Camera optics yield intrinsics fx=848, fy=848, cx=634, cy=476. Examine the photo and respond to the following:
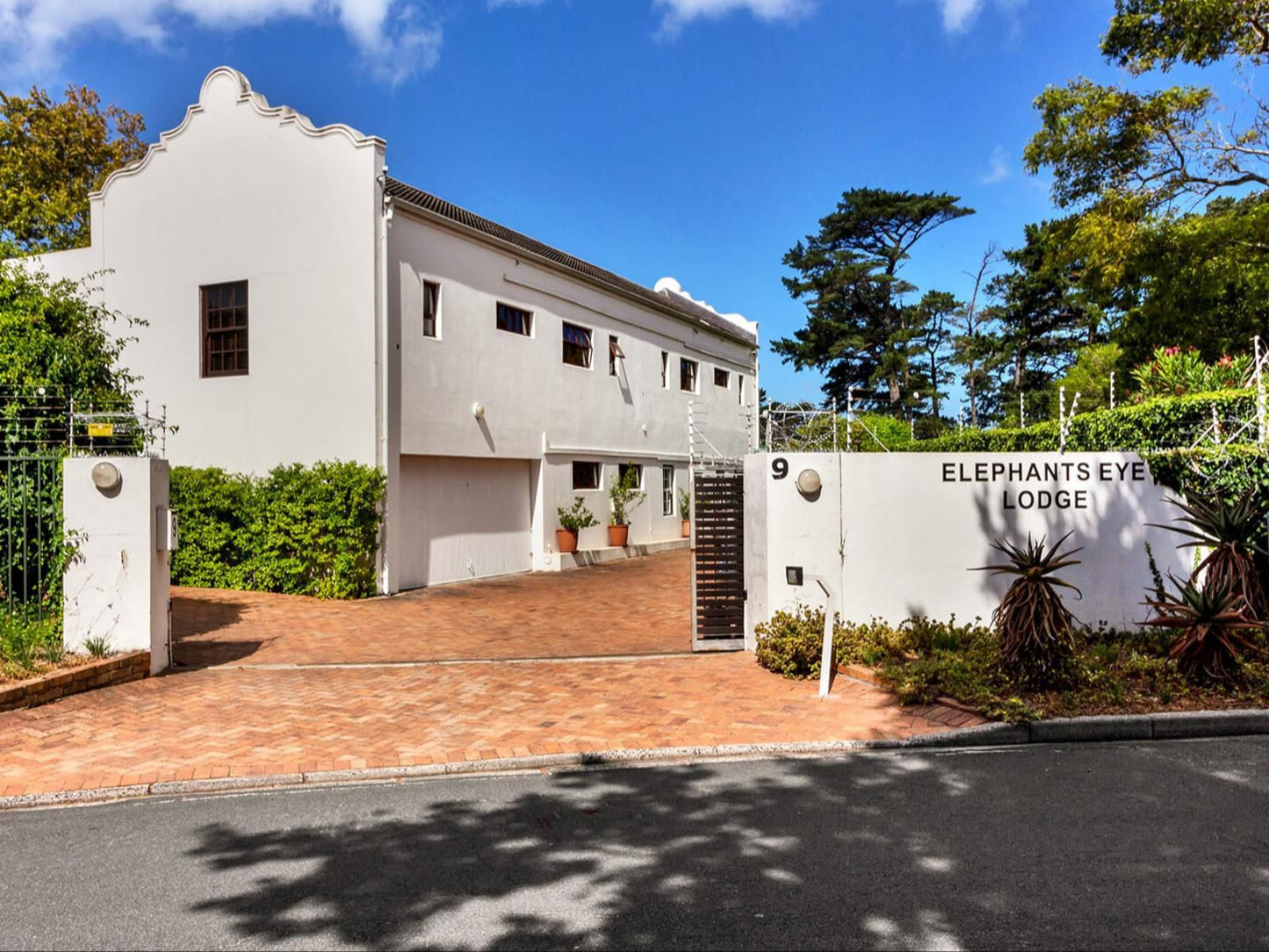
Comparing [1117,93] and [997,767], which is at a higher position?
[1117,93]

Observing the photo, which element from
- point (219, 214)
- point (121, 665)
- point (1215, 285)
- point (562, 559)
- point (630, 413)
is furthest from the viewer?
point (630, 413)

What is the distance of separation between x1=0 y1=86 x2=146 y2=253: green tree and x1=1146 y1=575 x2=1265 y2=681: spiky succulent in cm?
2728

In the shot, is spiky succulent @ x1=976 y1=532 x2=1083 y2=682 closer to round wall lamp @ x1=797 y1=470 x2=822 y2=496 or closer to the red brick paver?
the red brick paver

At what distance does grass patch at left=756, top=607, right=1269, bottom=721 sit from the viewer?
21.9 feet

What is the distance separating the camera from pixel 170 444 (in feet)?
51.0

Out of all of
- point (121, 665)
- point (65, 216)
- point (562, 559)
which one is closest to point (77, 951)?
point (121, 665)

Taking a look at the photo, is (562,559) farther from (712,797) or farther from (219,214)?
(712,797)

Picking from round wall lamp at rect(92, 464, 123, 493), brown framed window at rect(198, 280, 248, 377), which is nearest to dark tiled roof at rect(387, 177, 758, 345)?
brown framed window at rect(198, 280, 248, 377)

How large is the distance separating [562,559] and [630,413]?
5.29 m

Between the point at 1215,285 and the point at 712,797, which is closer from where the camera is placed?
the point at 712,797

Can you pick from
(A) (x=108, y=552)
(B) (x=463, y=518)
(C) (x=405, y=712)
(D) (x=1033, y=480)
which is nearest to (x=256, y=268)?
(B) (x=463, y=518)

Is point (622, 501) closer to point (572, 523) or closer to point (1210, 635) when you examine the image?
point (572, 523)

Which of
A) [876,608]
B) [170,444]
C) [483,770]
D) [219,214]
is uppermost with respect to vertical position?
[219,214]

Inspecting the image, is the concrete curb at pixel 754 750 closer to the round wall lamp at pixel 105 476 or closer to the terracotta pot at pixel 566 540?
the round wall lamp at pixel 105 476
